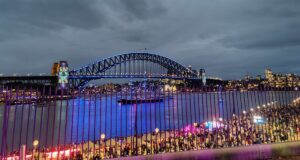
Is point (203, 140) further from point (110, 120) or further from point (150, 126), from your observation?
point (110, 120)

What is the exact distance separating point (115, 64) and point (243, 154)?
7483 cm

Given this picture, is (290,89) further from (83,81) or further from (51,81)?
(51,81)

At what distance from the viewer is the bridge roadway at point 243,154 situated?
619 cm

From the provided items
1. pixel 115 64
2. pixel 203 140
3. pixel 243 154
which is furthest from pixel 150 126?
pixel 115 64

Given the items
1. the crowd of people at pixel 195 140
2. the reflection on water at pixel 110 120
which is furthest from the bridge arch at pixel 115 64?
the crowd of people at pixel 195 140

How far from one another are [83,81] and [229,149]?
62.0m

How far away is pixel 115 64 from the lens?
8000 centimetres

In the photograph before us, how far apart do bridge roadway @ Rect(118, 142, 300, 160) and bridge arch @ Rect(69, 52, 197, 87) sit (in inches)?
2393

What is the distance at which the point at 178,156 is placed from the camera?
251 inches

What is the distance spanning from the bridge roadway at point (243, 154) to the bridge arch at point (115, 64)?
60.8 meters

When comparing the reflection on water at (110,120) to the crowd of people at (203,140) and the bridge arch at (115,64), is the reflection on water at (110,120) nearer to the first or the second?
the crowd of people at (203,140)

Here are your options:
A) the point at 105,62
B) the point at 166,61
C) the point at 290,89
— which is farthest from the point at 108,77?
the point at 290,89

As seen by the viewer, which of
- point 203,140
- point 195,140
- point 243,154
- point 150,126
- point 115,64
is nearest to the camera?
point 243,154

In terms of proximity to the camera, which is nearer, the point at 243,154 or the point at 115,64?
the point at 243,154
